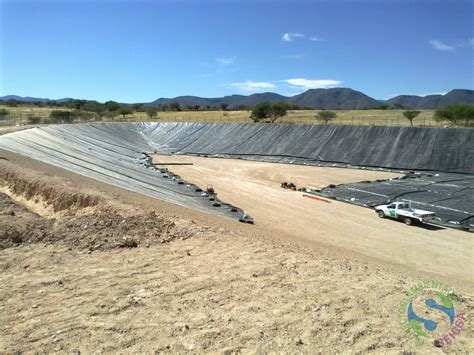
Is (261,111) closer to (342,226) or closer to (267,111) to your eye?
(267,111)

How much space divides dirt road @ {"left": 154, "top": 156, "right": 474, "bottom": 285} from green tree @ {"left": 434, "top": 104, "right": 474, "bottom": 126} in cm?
2250

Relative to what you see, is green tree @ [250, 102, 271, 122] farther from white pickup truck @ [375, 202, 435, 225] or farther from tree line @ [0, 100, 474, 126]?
white pickup truck @ [375, 202, 435, 225]

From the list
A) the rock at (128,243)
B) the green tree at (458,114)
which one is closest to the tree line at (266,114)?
the green tree at (458,114)

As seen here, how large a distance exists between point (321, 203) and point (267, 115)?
60.2m

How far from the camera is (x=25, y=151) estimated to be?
3033 cm

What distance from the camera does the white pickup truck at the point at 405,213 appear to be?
22312 mm

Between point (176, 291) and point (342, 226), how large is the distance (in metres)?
15.6

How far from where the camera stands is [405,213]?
22.8 metres

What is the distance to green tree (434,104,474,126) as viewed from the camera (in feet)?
181

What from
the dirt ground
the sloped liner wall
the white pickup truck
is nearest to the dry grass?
the sloped liner wall

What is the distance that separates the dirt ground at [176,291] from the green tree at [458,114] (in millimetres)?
53281

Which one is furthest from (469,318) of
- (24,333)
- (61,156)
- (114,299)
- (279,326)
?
(61,156)

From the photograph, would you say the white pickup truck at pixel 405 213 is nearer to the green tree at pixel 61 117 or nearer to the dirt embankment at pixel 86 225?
the dirt embankment at pixel 86 225

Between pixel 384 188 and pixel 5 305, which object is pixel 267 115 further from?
pixel 5 305
